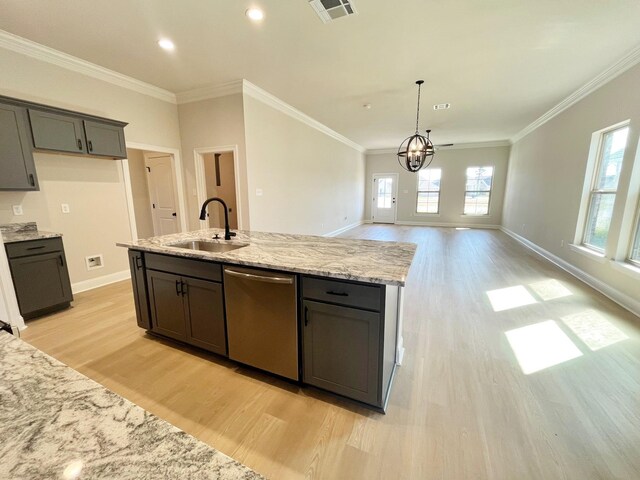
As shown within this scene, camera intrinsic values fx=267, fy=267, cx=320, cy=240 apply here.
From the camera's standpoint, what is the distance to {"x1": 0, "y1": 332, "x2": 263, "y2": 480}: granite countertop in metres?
0.46

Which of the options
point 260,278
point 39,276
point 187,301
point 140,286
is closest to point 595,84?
point 260,278

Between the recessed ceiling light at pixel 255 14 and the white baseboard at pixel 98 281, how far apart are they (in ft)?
12.7

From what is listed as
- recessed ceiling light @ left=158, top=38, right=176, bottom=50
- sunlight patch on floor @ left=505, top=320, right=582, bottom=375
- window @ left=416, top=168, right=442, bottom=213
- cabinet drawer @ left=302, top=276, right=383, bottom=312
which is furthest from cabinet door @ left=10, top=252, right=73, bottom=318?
window @ left=416, top=168, right=442, bottom=213

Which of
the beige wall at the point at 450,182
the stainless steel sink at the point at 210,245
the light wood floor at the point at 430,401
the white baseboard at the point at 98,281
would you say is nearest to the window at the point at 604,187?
the light wood floor at the point at 430,401

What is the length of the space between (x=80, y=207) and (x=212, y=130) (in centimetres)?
213

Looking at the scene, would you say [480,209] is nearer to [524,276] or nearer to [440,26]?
[524,276]

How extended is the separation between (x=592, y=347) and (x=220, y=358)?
10.6 feet

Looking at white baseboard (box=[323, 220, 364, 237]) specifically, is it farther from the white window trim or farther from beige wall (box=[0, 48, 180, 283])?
the white window trim

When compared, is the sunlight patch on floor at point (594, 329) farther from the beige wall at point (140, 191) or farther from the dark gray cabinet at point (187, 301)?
the beige wall at point (140, 191)

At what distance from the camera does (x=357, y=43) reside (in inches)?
119

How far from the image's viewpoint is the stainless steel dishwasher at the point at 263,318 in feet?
5.71

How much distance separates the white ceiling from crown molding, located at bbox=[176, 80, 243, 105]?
142 mm

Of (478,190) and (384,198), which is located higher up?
(478,190)

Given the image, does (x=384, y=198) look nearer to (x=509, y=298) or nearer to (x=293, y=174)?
(x=293, y=174)
